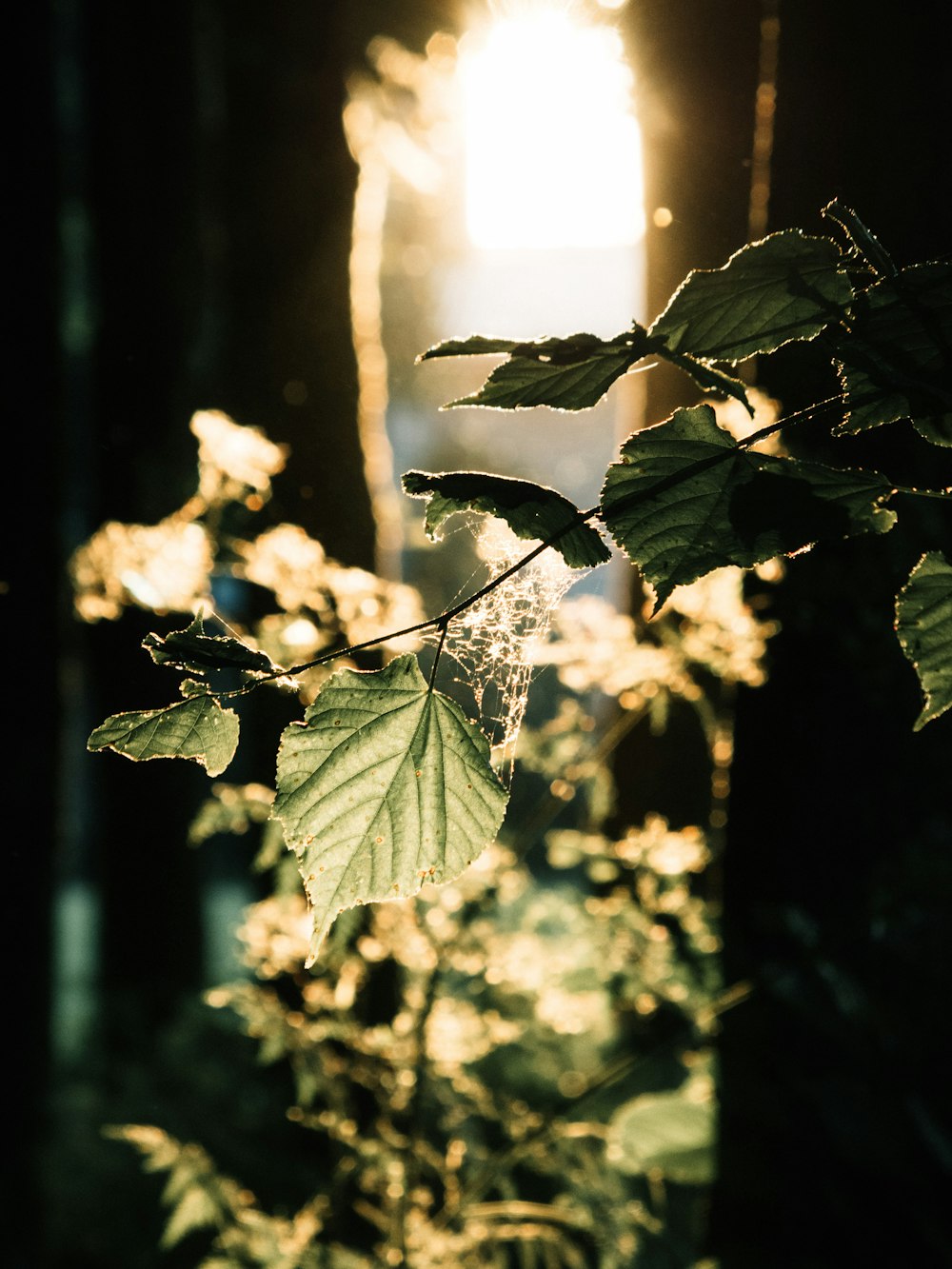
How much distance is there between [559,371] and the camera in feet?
1.68

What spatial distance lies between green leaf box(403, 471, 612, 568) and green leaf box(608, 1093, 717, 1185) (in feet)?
5.95

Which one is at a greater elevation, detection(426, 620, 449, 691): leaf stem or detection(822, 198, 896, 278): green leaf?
detection(822, 198, 896, 278): green leaf

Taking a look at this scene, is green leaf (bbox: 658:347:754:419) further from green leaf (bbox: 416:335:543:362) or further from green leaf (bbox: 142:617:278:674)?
green leaf (bbox: 142:617:278:674)

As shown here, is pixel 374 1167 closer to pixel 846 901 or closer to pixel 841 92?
pixel 846 901

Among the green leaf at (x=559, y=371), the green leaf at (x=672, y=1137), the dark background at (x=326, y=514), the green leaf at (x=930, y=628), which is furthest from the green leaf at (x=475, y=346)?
the green leaf at (x=672, y=1137)

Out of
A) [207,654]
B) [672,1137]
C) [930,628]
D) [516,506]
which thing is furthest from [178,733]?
[672,1137]

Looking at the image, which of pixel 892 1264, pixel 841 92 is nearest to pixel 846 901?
pixel 892 1264

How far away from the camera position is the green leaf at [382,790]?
0.49 metres

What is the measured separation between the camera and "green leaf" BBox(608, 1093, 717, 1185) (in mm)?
1889

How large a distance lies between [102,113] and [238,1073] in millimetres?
3956

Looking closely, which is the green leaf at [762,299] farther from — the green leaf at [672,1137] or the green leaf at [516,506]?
the green leaf at [672,1137]

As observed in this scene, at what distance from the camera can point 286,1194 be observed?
2605mm

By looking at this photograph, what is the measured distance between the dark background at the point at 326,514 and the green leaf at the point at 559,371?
13.8 inches

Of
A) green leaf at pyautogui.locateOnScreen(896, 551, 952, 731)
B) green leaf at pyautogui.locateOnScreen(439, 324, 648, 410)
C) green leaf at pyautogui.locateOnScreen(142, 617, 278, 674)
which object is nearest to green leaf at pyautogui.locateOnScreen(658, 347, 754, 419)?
green leaf at pyautogui.locateOnScreen(439, 324, 648, 410)
